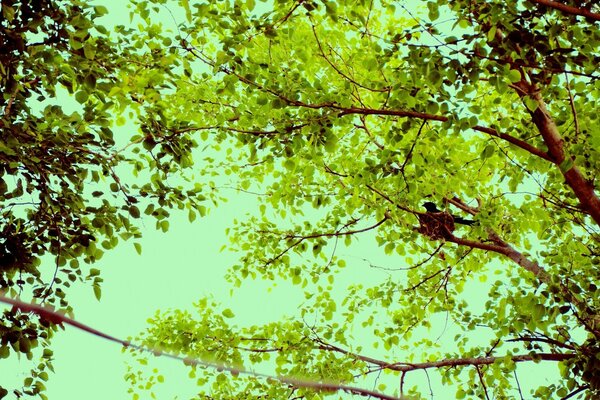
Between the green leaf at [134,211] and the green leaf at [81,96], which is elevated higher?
the green leaf at [81,96]

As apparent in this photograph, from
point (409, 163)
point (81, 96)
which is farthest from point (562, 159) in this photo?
point (81, 96)

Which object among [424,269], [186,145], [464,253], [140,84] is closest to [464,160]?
[464,253]

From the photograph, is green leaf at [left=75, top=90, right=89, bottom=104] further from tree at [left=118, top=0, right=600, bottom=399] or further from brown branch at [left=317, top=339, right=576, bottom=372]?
brown branch at [left=317, top=339, right=576, bottom=372]

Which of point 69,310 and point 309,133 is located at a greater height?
point 309,133

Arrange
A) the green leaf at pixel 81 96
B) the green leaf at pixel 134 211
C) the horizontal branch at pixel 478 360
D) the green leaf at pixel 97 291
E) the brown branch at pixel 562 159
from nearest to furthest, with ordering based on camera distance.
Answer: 1. the green leaf at pixel 81 96
2. the green leaf at pixel 97 291
3. the green leaf at pixel 134 211
4. the brown branch at pixel 562 159
5. the horizontal branch at pixel 478 360

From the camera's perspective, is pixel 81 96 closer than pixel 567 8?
No

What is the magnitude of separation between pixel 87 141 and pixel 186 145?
87cm

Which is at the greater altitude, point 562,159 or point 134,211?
point 562,159

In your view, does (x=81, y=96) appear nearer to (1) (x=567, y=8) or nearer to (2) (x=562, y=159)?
(1) (x=567, y=8)

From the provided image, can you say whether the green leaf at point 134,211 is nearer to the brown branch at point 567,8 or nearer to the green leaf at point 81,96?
the green leaf at point 81,96

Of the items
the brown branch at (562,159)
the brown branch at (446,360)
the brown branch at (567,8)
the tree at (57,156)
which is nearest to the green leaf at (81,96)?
the tree at (57,156)

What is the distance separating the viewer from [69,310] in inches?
169

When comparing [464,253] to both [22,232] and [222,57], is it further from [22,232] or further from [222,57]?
[22,232]

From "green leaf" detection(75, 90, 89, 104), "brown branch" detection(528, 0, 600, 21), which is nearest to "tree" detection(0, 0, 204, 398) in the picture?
"green leaf" detection(75, 90, 89, 104)
